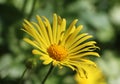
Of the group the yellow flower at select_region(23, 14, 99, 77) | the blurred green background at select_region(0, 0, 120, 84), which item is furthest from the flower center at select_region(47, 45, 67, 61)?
the blurred green background at select_region(0, 0, 120, 84)

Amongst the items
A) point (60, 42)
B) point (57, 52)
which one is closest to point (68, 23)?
point (60, 42)

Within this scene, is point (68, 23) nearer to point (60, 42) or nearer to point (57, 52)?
point (60, 42)

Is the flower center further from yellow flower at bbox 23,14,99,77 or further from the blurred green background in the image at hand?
the blurred green background

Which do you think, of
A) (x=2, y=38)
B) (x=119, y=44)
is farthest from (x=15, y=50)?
(x=119, y=44)

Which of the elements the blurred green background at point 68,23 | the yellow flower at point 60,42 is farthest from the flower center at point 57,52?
the blurred green background at point 68,23

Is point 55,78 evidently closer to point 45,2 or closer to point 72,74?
point 72,74
